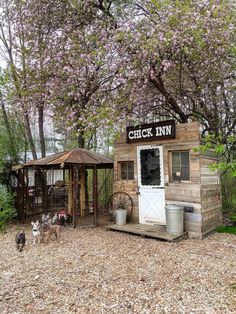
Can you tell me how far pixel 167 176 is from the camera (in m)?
5.92

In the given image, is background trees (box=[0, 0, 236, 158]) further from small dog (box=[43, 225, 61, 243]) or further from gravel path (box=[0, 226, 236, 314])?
gravel path (box=[0, 226, 236, 314])

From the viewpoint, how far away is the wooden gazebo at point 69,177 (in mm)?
6344

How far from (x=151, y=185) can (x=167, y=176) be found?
51 cm

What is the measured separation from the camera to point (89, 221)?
7391 mm

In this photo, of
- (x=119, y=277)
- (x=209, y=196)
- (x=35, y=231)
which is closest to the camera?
(x=119, y=277)

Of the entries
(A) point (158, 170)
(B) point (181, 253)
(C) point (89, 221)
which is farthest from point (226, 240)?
(C) point (89, 221)

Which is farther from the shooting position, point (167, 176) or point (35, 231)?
point (167, 176)

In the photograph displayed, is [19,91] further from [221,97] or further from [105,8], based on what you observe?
[221,97]

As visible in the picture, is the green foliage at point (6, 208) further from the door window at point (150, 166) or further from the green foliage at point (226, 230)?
the green foliage at point (226, 230)

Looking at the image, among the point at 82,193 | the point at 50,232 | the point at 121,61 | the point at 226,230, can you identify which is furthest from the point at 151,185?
the point at 121,61

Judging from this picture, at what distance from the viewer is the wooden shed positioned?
18.0 feet

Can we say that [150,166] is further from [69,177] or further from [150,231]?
[69,177]

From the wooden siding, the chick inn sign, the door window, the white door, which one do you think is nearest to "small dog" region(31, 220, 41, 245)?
the white door

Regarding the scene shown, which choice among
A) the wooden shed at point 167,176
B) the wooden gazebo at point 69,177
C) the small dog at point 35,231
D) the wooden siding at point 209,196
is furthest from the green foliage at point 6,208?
the wooden siding at point 209,196
